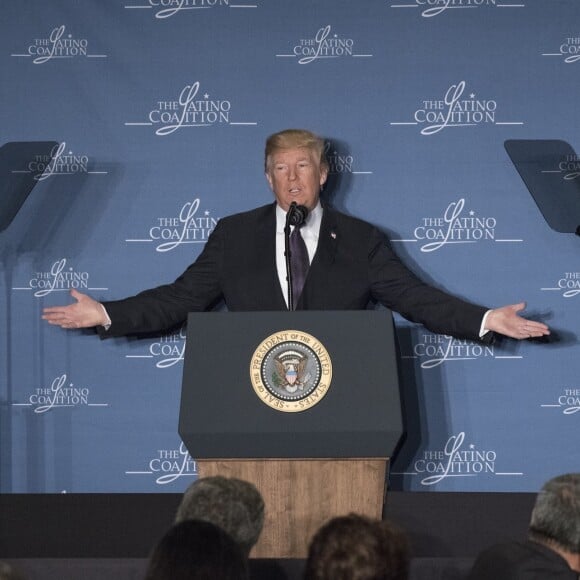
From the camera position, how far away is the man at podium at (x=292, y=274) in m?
4.41

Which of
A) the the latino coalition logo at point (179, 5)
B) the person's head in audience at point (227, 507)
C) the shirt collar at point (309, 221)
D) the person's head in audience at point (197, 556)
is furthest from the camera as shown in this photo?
the the latino coalition logo at point (179, 5)

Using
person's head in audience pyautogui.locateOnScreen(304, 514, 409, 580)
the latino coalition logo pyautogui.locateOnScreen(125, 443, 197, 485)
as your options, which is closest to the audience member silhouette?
person's head in audience pyautogui.locateOnScreen(304, 514, 409, 580)

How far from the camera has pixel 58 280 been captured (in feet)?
16.3

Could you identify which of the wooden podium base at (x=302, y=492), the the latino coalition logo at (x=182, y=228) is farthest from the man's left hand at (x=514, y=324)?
the the latino coalition logo at (x=182, y=228)

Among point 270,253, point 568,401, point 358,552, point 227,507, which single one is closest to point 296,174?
point 270,253

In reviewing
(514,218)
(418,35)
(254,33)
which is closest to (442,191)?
(514,218)

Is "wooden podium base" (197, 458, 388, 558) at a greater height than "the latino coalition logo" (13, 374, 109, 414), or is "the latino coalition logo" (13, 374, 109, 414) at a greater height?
"the latino coalition logo" (13, 374, 109, 414)

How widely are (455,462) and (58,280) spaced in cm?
201

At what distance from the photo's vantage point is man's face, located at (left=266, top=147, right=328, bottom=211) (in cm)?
442

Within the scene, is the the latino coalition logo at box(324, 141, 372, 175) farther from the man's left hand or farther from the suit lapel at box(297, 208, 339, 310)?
the man's left hand

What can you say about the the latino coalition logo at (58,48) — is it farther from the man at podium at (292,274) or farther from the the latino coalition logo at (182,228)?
the man at podium at (292,274)

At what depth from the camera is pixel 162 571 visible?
75.2 inches

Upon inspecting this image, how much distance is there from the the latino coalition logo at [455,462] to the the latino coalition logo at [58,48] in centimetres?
239

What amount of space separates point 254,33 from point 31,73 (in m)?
1.06
